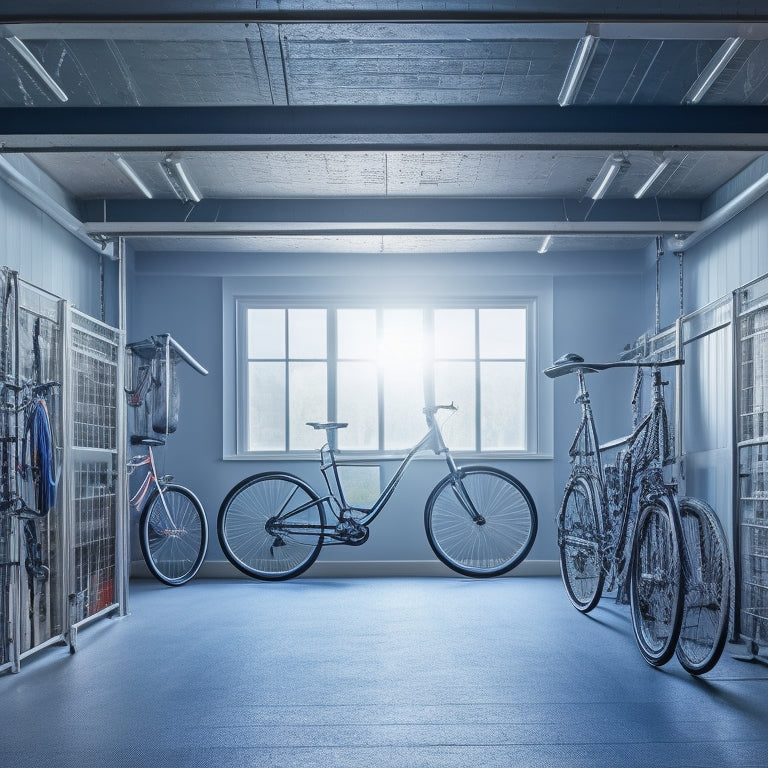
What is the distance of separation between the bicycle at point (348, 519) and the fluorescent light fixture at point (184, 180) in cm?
186

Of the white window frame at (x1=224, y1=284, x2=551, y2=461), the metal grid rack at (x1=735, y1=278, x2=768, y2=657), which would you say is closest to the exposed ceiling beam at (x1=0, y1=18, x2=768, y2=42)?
the metal grid rack at (x1=735, y1=278, x2=768, y2=657)

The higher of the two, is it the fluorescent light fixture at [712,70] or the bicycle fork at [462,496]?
the fluorescent light fixture at [712,70]

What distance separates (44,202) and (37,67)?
1.48 metres

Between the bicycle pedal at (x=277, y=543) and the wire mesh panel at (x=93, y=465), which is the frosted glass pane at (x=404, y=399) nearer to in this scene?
the bicycle pedal at (x=277, y=543)

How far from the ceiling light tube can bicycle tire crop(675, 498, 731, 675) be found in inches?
117

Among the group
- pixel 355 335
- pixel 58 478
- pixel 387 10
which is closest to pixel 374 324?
pixel 355 335

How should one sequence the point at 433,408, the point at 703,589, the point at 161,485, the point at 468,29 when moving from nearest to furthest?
the point at 468,29 → the point at 703,589 → the point at 161,485 → the point at 433,408

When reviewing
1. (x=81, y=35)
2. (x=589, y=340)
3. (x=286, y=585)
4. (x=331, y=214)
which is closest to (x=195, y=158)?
(x=331, y=214)

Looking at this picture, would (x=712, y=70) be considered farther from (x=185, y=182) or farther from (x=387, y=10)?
(x=185, y=182)

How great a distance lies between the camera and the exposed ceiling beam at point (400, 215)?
5559 millimetres

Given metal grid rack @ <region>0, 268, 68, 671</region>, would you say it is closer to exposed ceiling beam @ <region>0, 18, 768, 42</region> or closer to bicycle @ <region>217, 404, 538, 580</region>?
exposed ceiling beam @ <region>0, 18, 768, 42</region>

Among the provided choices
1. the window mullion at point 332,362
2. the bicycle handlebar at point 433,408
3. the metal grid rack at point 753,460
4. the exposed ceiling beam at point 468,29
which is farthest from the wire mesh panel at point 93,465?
the metal grid rack at point 753,460

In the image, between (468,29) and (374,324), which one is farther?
(374,324)

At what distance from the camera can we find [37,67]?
356cm
